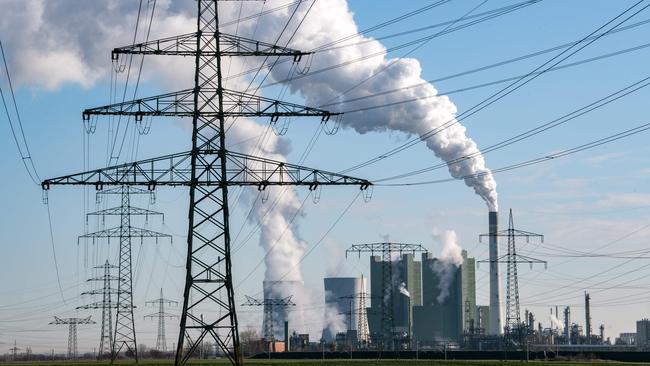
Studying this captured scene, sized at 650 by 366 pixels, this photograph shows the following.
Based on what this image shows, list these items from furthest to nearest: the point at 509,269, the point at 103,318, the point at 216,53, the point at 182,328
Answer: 1. the point at 509,269
2. the point at 103,318
3. the point at 216,53
4. the point at 182,328

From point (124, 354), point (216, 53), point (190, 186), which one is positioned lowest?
point (124, 354)

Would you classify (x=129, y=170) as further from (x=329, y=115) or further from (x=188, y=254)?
(x=329, y=115)

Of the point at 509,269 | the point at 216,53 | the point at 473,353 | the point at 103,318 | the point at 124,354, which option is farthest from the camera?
the point at 124,354

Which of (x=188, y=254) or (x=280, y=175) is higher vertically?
(x=280, y=175)

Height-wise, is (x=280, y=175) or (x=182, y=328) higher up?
(x=280, y=175)

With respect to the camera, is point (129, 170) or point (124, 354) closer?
point (129, 170)

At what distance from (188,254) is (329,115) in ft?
26.6

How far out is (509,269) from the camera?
14362cm

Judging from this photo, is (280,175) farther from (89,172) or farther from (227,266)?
(89,172)

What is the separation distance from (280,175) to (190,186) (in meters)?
3.82

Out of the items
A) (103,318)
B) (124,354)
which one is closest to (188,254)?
(103,318)

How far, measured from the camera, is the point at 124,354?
169 m

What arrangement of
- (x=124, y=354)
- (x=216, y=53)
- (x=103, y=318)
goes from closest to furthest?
(x=216, y=53) < (x=103, y=318) < (x=124, y=354)

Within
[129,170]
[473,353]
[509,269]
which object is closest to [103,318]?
[473,353]
